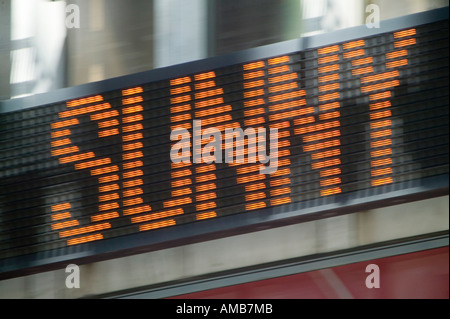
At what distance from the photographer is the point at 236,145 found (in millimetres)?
5992

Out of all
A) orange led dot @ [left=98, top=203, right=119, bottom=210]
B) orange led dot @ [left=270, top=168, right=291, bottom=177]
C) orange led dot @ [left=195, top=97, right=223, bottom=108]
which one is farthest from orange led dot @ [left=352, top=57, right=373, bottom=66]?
orange led dot @ [left=98, top=203, right=119, bottom=210]

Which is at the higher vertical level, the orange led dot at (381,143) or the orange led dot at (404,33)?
the orange led dot at (404,33)

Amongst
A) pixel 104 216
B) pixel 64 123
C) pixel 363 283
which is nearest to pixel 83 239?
pixel 104 216

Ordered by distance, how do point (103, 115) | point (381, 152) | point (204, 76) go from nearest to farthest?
1. point (381, 152)
2. point (204, 76)
3. point (103, 115)

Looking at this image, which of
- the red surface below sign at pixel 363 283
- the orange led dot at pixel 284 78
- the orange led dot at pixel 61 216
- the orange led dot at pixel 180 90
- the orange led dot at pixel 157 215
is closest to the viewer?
the red surface below sign at pixel 363 283

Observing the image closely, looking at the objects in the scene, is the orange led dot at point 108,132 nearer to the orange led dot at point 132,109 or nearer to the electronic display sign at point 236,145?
the electronic display sign at point 236,145

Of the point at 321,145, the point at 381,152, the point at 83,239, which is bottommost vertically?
the point at 83,239

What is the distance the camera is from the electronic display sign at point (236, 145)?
577 cm

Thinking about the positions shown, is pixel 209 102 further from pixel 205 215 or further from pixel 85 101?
pixel 85 101

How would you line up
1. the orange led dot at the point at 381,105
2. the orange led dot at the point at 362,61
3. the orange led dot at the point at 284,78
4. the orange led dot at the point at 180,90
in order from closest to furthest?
the orange led dot at the point at 381,105 → the orange led dot at the point at 362,61 → the orange led dot at the point at 284,78 → the orange led dot at the point at 180,90

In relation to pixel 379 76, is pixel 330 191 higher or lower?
lower

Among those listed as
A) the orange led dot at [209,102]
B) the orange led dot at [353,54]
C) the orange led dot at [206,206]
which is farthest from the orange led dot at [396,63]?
the orange led dot at [206,206]

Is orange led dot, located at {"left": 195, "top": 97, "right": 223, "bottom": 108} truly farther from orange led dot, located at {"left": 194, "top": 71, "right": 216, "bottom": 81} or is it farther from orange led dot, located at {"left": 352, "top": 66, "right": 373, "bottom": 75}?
orange led dot, located at {"left": 352, "top": 66, "right": 373, "bottom": 75}

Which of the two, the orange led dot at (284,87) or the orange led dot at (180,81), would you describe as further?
the orange led dot at (180,81)
